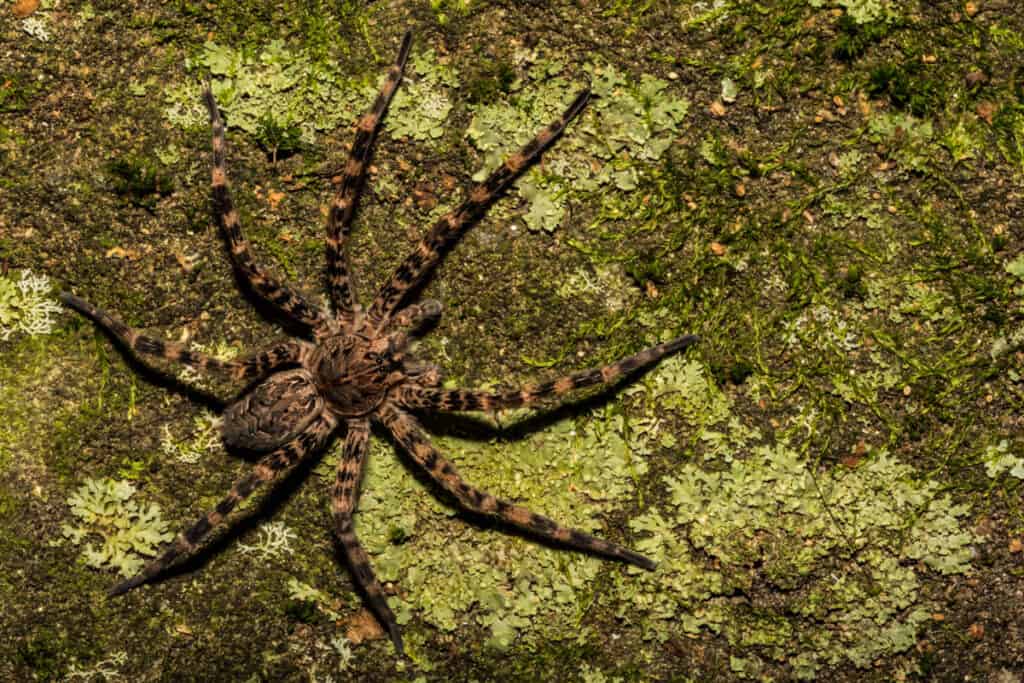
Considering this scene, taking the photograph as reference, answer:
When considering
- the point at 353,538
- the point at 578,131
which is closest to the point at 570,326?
the point at 578,131

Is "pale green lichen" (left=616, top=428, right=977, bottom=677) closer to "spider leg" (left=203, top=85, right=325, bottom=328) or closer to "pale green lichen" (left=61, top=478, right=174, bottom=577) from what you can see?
"spider leg" (left=203, top=85, right=325, bottom=328)

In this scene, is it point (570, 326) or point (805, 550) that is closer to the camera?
point (805, 550)

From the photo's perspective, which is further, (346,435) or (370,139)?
(346,435)

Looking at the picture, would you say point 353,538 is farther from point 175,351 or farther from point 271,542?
point 175,351

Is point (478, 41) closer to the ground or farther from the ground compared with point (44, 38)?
farther from the ground

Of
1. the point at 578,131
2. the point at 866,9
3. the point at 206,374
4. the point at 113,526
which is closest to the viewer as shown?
the point at 866,9

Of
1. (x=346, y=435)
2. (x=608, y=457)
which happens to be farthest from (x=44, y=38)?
(x=608, y=457)

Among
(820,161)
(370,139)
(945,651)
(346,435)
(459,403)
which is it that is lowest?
(945,651)

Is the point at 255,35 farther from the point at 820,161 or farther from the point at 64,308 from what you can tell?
the point at 820,161
